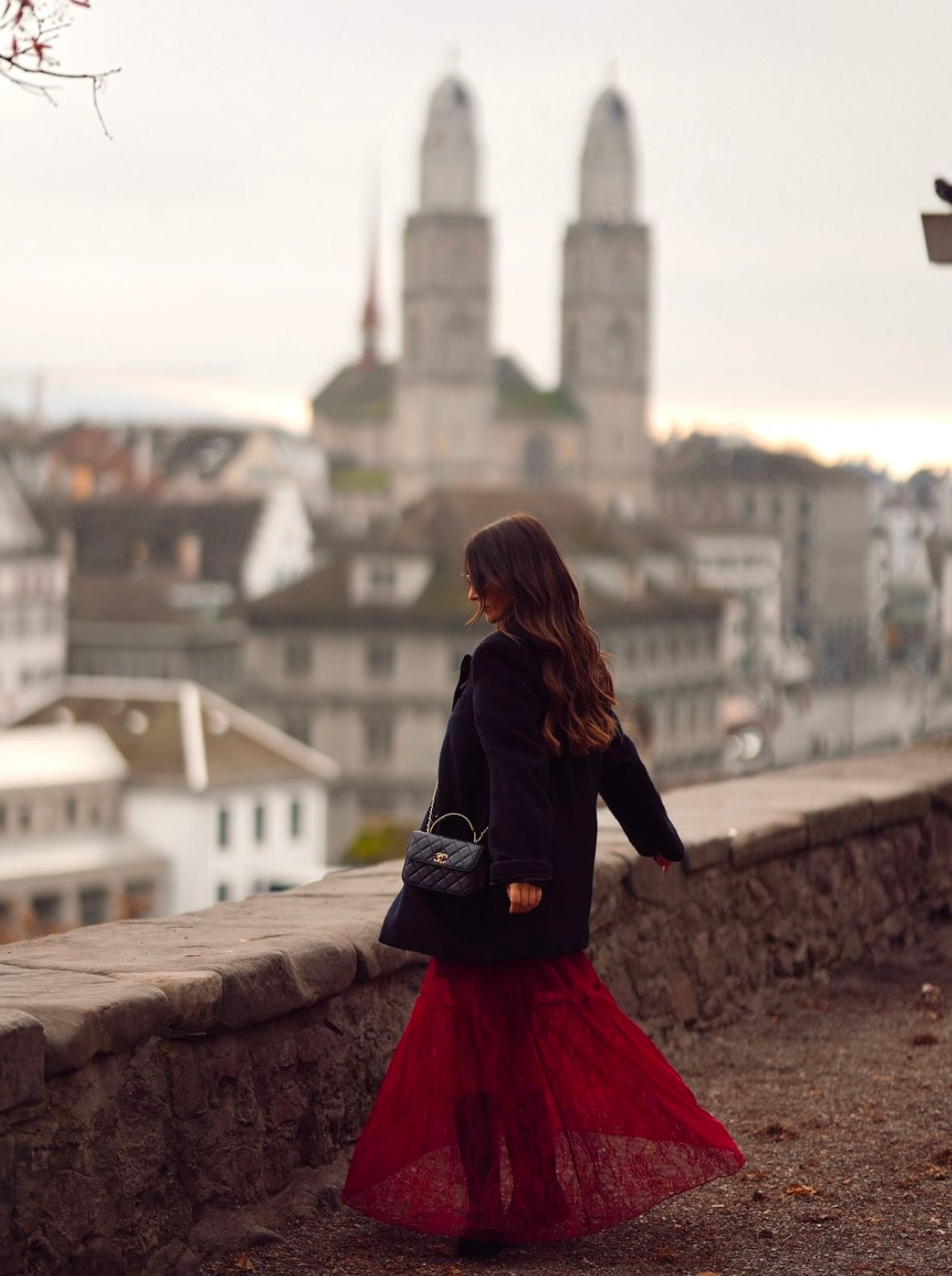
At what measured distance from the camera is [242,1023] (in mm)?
3828

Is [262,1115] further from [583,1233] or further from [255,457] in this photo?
[255,457]

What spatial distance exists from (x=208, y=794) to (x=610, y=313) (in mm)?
88339

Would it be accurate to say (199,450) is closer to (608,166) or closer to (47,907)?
(608,166)

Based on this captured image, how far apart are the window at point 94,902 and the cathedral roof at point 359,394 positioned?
91.4m

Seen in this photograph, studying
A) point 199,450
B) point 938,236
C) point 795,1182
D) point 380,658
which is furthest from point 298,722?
point 795,1182

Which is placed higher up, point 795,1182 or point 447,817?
point 447,817

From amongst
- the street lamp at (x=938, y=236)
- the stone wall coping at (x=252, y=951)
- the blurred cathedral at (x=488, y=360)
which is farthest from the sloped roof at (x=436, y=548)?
the street lamp at (x=938, y=236)

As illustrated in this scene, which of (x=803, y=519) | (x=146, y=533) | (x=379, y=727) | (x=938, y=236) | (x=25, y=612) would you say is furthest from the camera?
(x=803, y=519)

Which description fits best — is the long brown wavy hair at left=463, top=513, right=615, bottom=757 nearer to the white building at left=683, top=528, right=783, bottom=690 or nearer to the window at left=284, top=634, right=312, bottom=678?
the window at left=284, top=634, right=312, bottom=678

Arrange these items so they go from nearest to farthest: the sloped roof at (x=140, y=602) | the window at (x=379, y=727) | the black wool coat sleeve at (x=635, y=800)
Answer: the black wool coat sleeve at (x=635, y=800)
the window at (x=379, y=727)
the sloped roof at (x=140, y=602)

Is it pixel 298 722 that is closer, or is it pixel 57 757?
pixel 57 757

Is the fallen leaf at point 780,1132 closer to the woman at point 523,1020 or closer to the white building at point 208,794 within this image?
the woman at point 523,1020

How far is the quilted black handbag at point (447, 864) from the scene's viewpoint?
3.66 metres

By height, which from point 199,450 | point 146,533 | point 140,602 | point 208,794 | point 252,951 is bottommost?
point 208,794
